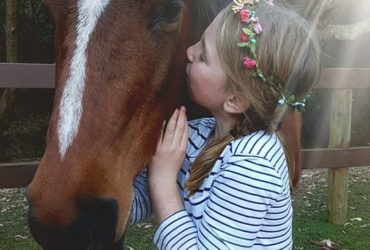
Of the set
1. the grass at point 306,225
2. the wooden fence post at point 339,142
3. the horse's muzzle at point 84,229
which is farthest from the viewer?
the wooden fence post at point 339,142

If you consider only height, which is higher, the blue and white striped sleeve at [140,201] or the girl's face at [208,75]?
the girl's face at [208,75]

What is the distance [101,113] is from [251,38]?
0.44m

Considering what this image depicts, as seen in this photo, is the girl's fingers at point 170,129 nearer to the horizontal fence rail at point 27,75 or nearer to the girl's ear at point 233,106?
the girl's ear at point 233,106

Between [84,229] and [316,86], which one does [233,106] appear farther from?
[316,86]

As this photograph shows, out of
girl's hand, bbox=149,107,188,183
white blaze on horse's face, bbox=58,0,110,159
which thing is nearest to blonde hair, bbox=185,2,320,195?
girl's hand, bbox=149,107,188,183

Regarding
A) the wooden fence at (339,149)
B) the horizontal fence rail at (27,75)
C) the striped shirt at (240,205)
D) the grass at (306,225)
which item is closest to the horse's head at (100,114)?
the striped shirt at (240,205)

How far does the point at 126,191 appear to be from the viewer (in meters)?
1.35

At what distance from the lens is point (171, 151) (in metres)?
1.52

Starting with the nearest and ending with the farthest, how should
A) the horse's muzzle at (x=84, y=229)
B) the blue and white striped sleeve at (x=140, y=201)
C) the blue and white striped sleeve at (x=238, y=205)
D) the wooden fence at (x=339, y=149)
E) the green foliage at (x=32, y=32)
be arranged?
the horse's muzzle at (x=84, y=229) → the blue and white striped sleeve at (x=238, y=205) → the blue and white striped sleeve at (x=140, y=201) → the wooden fence at (x=339, y=149) → the green foliage at (x=32, y=32)

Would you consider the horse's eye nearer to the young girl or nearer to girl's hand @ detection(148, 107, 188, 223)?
the young girl

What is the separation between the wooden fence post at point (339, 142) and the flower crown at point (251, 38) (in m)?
2.85

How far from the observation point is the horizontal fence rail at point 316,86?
3.06m

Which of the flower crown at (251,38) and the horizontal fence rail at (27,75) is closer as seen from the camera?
the flower crown at (251,38)

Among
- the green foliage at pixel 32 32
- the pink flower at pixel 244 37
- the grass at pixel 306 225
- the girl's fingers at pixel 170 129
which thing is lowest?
the grass at pixel 306 225
